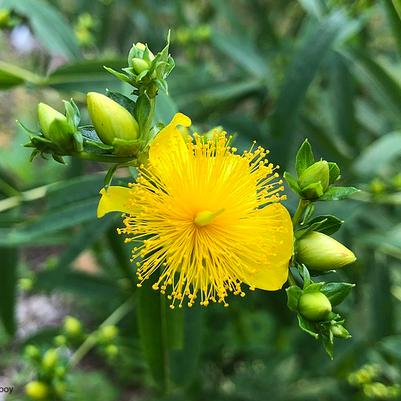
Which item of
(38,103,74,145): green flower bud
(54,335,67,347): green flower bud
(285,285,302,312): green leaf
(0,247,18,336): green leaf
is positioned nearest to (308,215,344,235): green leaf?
(285,285,302,312): green leaf

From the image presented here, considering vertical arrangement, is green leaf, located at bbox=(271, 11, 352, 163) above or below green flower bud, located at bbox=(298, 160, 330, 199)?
above

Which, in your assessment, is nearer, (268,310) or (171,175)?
(171,175)

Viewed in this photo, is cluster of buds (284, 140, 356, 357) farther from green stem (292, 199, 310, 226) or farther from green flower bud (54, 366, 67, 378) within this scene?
green flower bud (54, 366, 67, 378)

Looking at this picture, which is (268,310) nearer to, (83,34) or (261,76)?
(261,76)

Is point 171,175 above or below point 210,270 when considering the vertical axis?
above

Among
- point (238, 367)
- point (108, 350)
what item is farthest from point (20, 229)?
point (238, 367)

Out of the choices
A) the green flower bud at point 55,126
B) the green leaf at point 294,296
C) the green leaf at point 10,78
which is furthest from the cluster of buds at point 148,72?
the green leaf at point 10,78

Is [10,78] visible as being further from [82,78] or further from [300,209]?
[300,209]
